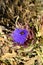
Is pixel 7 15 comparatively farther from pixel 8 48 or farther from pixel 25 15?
pixel 8 48

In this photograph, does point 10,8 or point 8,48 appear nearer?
point 8,48

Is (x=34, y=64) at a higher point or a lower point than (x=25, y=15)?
lower

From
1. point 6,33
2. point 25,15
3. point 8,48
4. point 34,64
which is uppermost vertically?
point 25,15

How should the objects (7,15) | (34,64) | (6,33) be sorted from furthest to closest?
1. (7,15)
2. (6,33)
3. (34,64)

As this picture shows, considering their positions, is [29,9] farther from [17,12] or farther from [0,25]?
[0,25]

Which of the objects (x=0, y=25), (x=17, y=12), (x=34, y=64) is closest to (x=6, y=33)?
(x=0, y=25)

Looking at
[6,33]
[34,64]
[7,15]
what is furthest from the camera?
[7,15]

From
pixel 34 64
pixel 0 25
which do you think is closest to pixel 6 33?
pixel 0 25
